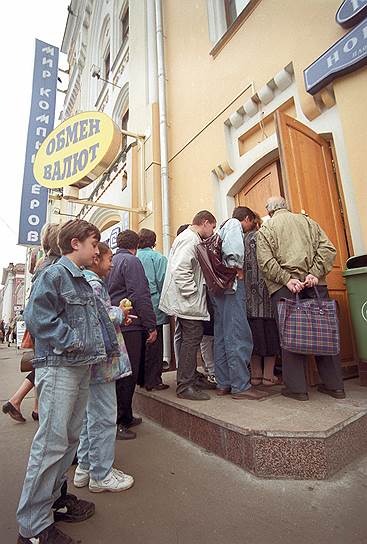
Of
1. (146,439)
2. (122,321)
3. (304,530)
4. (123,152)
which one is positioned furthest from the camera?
(123,152)

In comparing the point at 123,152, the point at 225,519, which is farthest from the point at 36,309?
the point at 123,152

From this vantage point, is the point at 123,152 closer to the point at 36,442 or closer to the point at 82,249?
the point at 82,249

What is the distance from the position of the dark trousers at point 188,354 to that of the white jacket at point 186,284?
9cm

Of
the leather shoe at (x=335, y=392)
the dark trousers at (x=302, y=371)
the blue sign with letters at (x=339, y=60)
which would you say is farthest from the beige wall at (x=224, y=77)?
the leather shoe at (x=335, y=392)

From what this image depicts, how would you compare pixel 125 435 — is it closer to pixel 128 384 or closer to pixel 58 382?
pixel 128 384

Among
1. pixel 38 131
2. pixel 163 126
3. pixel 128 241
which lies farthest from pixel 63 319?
pixel 38 131

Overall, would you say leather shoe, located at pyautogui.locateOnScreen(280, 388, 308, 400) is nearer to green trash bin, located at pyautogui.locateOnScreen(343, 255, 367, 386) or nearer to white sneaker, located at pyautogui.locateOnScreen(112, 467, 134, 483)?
green trash bin, located at pyautogui.locateOnScreen(343, 255, 367, 386)

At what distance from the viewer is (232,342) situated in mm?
2660

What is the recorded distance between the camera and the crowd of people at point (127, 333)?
56.4 inches

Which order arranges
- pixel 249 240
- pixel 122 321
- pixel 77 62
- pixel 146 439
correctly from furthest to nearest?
pixel 77 62 → pixel 249 240 → pixel 146 439 → pixel 122 321

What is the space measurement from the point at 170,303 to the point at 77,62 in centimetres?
1489

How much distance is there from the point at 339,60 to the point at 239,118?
1.66m

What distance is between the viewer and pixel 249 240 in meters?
3.13

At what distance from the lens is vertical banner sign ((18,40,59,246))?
32.1 feet
